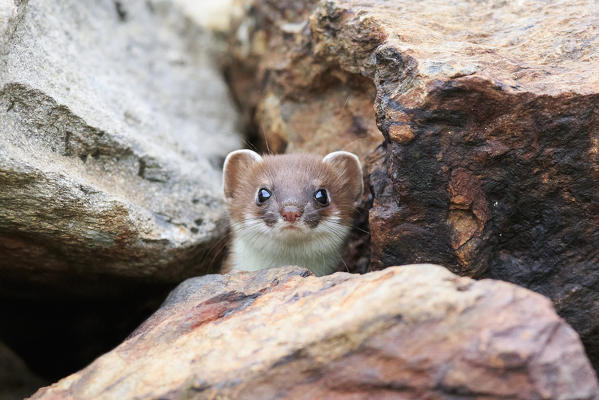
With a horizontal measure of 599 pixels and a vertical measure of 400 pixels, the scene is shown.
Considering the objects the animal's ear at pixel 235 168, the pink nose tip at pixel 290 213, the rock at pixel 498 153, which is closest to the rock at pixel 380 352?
→ the rock at pixel 498 153

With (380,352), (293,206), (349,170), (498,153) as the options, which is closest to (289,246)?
(293,206)

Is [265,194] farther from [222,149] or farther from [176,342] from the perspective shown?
[176,342]

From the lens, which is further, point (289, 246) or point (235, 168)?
point (235, 168)

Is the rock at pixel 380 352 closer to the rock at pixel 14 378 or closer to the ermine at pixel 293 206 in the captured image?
the ermine at pixel 293 206

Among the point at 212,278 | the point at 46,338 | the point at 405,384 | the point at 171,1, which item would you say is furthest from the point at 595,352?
the point at 171,1

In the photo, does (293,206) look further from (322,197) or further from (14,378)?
(14,378)

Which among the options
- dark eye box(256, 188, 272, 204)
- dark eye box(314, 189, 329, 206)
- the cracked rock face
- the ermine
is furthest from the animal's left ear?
the cracked rock face

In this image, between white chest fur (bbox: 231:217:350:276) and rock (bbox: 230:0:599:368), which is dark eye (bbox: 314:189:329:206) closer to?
white chest fur (bbox: 231:217:350:276)
